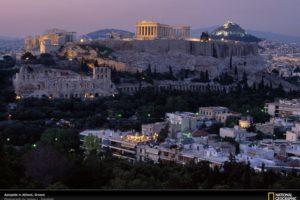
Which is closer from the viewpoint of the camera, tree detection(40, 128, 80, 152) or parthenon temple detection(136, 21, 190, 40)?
tree detection(40, 128, 80, 152)

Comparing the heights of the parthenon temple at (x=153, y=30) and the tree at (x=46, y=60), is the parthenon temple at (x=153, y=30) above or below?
above

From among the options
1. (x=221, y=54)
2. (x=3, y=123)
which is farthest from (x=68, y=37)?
(x=3, y=123)

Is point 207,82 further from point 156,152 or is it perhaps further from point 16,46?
point 16,46

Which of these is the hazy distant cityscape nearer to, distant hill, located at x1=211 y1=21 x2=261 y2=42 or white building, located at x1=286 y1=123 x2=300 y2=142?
white building, located at x1=286 y1=123 x2=300 y2=142

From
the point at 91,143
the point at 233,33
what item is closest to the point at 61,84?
the point at 91,143

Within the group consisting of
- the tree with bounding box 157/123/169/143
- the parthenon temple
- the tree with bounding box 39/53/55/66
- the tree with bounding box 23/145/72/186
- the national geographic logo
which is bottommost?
the tree with bounding box 157/123/169/143

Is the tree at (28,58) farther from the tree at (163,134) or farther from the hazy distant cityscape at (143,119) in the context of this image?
the tree at (163,134)

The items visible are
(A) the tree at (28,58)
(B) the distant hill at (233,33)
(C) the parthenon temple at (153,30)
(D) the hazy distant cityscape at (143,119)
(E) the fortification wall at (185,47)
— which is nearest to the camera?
(D) the hazy distant cityscape at (143,119)

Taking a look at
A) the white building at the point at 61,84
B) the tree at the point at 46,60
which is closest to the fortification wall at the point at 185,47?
the tree at the point at 46,60

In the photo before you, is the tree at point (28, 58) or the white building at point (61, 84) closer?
the white building at point (61, 84)

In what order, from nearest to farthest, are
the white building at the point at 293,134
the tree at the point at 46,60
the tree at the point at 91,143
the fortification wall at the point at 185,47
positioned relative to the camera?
the tree at the point at 91,143 → the white building at the point at 293,134 → the tree at the point at 46,60 → the fortification wall at the point at 185,47

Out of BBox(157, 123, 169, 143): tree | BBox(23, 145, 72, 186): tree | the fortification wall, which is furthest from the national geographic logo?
the fortification wall
